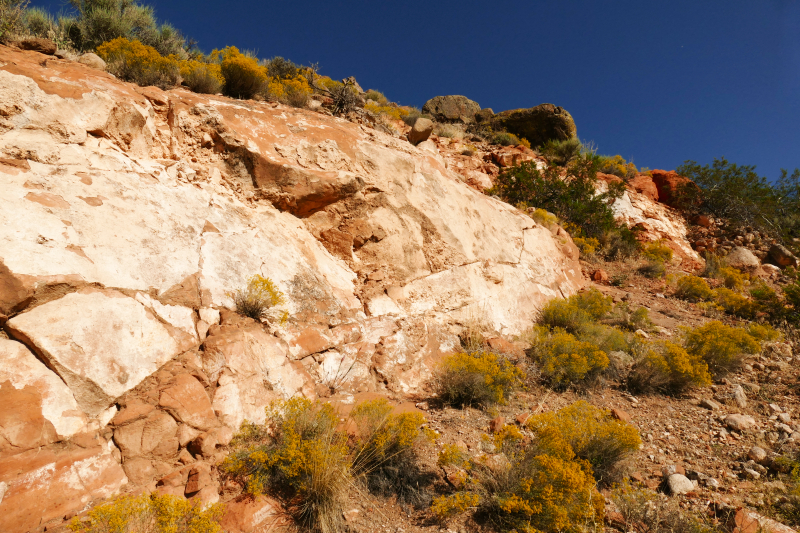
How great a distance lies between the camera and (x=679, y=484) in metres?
3.11

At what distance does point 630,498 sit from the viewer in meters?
2.87

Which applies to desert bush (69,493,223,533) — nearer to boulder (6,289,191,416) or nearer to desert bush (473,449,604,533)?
boulder (6,289,191,416)

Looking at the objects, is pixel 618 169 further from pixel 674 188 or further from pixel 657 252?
pixel 657 252

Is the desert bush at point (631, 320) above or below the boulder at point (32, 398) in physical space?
above

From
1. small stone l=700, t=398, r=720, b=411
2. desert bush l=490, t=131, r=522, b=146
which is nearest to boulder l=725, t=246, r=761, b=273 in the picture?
desert bush l=490, t=131, r=522, b=146

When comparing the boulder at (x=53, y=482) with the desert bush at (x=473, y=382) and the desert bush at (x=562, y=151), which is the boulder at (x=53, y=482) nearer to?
the desert bush at (x=473, y=382)

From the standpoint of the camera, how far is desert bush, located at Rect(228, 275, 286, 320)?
3619 mm

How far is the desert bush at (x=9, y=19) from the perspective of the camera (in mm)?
4580

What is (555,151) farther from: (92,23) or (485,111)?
(92,23)

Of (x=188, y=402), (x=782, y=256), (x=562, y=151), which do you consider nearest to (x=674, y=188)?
(x=782, y=256)

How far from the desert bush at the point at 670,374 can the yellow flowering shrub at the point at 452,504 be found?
10.3 feet

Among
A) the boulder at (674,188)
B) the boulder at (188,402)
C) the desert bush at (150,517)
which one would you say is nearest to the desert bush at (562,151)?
the boulder at (674,188)

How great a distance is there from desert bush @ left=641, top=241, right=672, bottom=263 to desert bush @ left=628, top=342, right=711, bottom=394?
5841mm

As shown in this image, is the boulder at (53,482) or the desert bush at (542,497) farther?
the desert bush at (542,497)
